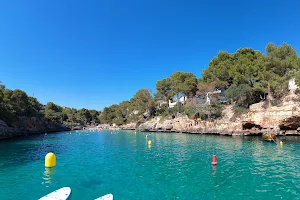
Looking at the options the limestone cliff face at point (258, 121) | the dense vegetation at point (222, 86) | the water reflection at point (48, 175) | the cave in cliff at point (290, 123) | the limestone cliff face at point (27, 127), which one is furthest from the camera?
the limestone cliff face at point (27, 127)

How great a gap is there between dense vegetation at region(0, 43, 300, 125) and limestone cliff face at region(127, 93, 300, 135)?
244 centimetres

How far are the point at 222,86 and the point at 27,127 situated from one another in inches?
2247

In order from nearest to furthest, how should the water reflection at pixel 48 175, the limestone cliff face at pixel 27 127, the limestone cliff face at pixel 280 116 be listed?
the water reflection at pixel 48 175
the limestone cliff face at pixel 280 116
the limestone cliff face at pixel 27 127

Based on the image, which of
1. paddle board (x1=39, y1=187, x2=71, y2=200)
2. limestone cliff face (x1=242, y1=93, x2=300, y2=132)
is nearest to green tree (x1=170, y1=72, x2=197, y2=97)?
limestone cliff face (x1=242, y1=93, x2=300, y2=132)

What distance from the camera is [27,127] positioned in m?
59.3

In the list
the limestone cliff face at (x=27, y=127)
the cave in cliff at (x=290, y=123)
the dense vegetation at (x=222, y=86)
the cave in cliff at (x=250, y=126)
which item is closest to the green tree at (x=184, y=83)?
the dense vegetation at (x=222, y=86)

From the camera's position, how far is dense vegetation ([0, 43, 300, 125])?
40.6 meters

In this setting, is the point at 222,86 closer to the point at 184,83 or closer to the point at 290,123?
the point at 184,83

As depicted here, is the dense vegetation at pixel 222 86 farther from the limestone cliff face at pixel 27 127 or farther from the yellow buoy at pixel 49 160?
the yellow buoy at pixel 49 160

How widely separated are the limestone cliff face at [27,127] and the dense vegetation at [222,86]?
2.05 meters

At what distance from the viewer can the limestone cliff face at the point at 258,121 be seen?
112 ft

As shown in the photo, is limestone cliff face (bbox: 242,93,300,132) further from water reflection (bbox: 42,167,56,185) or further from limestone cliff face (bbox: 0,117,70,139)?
limestone cliff face (bbox: 0,117,70,139)

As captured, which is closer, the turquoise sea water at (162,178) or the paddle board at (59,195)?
the paddle board at (59,195)

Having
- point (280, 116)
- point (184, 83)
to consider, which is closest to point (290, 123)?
point (280, 116)
